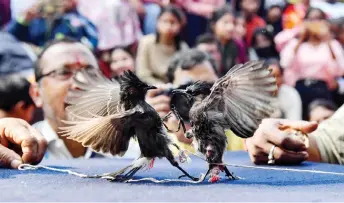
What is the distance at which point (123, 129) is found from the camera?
1.11 meters

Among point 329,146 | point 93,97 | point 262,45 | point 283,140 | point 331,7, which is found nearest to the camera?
point 93,97

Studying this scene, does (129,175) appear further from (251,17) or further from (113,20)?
(251,17)

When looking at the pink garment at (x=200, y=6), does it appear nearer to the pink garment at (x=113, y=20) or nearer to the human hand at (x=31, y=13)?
the pink garment at (x=113, y=20)

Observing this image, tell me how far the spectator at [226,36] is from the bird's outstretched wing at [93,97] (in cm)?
281

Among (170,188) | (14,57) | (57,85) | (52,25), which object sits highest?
(52,25)

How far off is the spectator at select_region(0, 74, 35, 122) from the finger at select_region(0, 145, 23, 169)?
1108 mm

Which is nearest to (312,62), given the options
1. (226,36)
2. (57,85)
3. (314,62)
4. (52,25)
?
(314,62)

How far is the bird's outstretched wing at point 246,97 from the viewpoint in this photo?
116 centimetres

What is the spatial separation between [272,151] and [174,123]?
0.50 m

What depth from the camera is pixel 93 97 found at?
4.25 ft

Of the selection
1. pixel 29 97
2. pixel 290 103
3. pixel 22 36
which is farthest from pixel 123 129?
pixel 290 103

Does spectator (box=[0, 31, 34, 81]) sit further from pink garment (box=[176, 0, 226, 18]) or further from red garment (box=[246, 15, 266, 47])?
red garment (box=[246, 15, 266, 47])

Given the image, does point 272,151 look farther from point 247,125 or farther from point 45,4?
point 45,4

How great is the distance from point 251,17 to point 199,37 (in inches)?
18.9
